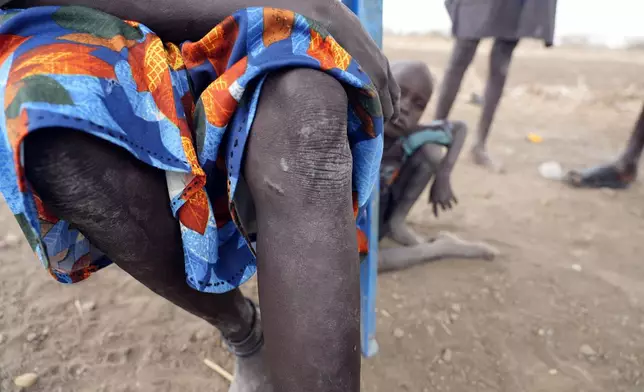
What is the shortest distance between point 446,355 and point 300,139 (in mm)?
1278

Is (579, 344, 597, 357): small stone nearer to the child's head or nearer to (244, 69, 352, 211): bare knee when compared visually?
the child's head

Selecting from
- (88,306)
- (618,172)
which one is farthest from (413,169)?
(618,172)

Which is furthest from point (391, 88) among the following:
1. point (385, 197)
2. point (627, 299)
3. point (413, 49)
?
point (413, 49)

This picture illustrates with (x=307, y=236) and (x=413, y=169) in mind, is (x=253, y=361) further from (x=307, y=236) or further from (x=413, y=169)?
(x=413, y=169)

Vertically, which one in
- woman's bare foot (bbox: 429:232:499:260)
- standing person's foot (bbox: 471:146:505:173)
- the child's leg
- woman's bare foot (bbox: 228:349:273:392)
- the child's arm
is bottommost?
standing person's foot (bbox: 471:146:505:173)

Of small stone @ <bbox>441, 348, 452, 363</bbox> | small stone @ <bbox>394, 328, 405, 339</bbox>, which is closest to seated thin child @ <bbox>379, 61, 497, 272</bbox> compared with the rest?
small stone @ <bbox>394, 328, 405, 339</bbox>

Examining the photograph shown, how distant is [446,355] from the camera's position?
167 cm

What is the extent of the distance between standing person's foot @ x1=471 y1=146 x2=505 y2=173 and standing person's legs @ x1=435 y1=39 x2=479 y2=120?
466 millimetres

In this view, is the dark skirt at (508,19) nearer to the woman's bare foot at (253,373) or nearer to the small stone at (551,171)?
the small stone at (551,171)

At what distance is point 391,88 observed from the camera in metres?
0.94

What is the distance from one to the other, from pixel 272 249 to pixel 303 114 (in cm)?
19

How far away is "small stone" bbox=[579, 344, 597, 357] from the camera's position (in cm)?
171

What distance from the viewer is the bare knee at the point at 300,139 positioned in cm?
65

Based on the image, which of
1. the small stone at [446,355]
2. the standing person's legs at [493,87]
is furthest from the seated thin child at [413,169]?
the standing person's legs at [493,87]
